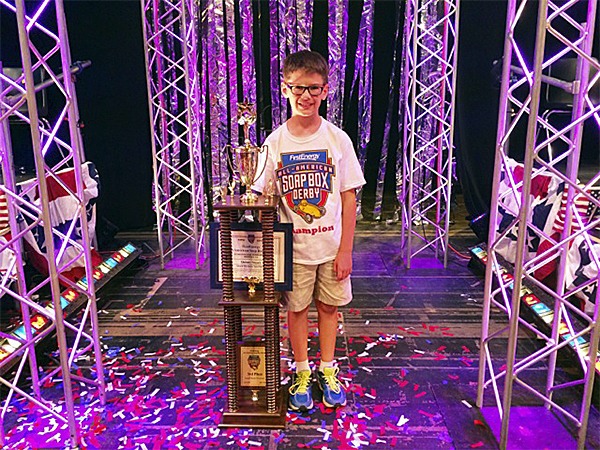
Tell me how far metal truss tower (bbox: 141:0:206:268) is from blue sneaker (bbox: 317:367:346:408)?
2.05m

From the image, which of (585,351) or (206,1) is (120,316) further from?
(206,1)

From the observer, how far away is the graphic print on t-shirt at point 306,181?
2.12 m

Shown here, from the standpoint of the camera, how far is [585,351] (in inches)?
95.7

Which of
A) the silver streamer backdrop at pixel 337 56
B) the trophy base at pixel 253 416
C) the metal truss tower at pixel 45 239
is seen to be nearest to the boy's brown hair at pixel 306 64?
the metal truss tower at pixel 45 239

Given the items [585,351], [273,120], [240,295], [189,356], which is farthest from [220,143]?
[585,351]

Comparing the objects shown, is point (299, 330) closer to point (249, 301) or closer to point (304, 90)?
point (249, 301)

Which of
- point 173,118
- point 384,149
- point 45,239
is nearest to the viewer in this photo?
point 45,239

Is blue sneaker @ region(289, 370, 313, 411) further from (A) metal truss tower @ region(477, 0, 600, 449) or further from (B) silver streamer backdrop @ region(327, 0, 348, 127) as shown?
(B) silver streamer backdrop @ region(327, 0, 348, 127)

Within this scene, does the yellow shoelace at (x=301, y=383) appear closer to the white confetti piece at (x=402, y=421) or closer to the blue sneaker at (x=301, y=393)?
the blue sneaker at (x=301, y=393)

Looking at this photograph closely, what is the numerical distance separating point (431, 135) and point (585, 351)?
3.32 m

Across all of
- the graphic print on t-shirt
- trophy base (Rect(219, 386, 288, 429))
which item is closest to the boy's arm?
the graphic print on t-shirt

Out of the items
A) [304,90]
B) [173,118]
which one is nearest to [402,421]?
[304,90]

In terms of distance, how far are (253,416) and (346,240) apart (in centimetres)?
85

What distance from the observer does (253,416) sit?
221 cm
